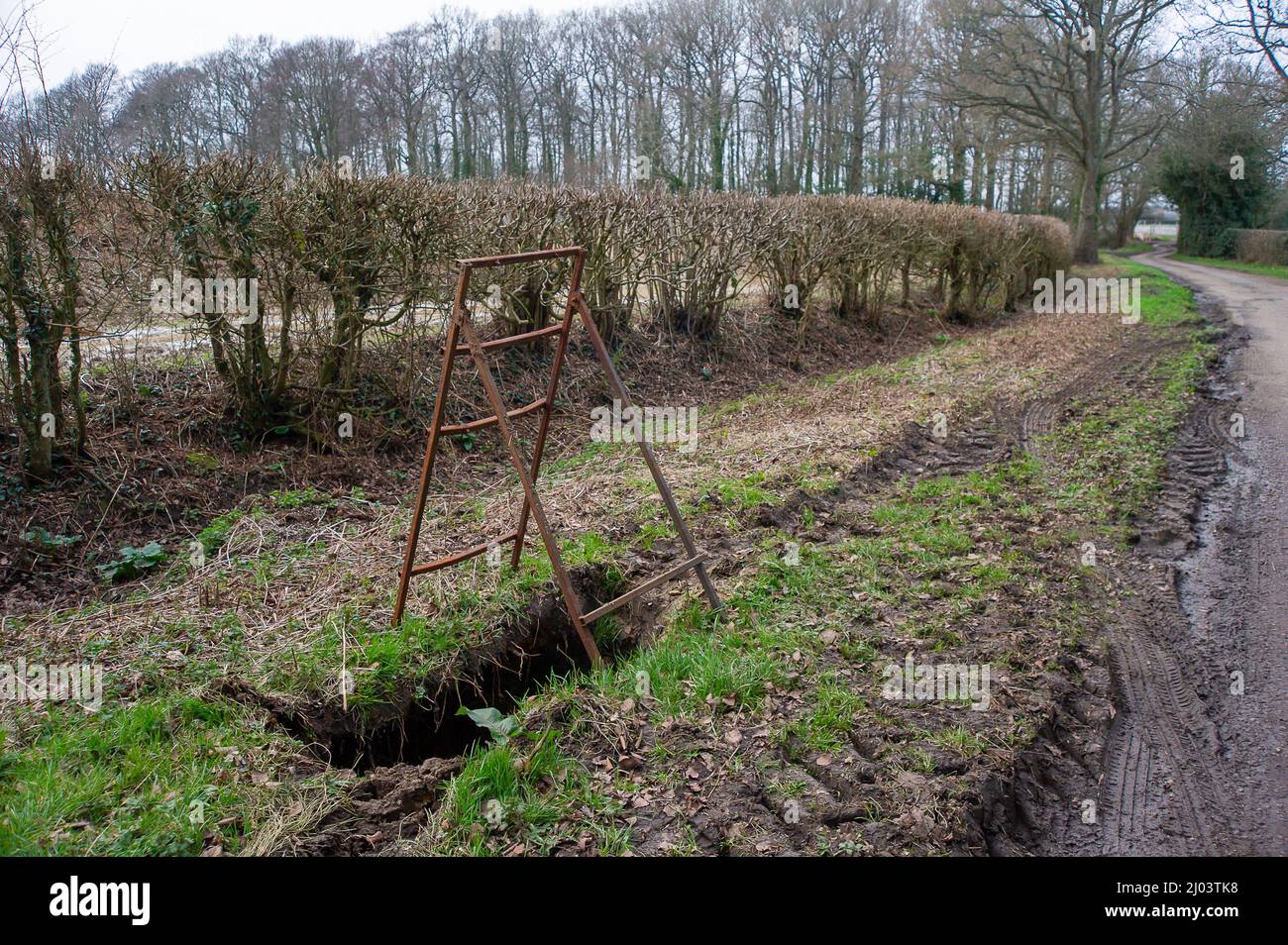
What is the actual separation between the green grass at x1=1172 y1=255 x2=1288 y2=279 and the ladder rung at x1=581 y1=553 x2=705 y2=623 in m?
28.2

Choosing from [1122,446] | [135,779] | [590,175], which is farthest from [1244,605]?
[590,175]

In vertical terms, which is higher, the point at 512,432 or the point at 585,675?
the point at 512,432

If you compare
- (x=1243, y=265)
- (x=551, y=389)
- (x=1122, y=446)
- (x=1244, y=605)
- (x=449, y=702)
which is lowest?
(x=449, y=702)

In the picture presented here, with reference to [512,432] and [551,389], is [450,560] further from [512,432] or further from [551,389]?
[551,389]

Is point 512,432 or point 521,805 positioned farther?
point 512,432

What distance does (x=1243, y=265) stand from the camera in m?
30.4

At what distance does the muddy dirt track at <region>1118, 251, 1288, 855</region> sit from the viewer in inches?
130

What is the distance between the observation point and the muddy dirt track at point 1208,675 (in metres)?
3.30

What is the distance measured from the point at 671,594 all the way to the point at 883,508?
6.52ft

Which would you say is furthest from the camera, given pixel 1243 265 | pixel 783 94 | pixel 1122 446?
pixel 783 94

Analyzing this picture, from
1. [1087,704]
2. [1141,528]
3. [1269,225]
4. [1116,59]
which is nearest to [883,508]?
[1141,528]

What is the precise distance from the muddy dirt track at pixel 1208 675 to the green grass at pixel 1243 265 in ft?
78.0

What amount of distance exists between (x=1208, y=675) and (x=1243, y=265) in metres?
32.9
